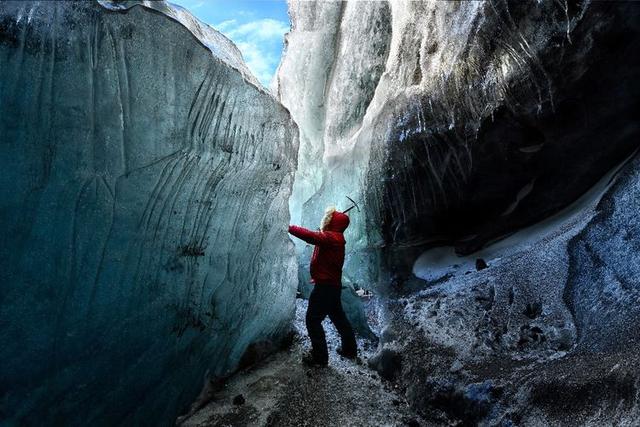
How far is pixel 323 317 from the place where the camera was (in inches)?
179

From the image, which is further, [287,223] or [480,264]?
[480,264]

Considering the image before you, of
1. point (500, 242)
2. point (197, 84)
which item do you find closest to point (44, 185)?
point (197, 84)

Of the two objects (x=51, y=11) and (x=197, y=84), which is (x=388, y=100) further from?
(x=51, y=11)

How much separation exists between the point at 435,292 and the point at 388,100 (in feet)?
7.86

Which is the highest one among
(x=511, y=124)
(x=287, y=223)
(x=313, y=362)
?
(x=511, y=124)

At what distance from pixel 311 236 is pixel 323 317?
2.48 ft

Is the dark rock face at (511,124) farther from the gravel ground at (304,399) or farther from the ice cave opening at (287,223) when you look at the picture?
the gravel ground at (304,399)

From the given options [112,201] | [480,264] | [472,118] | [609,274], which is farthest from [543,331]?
[112,201]

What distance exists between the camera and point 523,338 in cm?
377

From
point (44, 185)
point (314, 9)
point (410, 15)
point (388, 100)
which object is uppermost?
point (314, 9)

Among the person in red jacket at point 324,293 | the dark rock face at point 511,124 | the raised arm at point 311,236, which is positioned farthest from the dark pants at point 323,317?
the dark rock face at point 511,124

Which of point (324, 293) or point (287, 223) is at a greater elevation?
point (287, 223)

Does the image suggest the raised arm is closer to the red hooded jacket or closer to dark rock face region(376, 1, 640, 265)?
the red hooded jacket

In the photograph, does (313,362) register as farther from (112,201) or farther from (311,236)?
(112,201)
